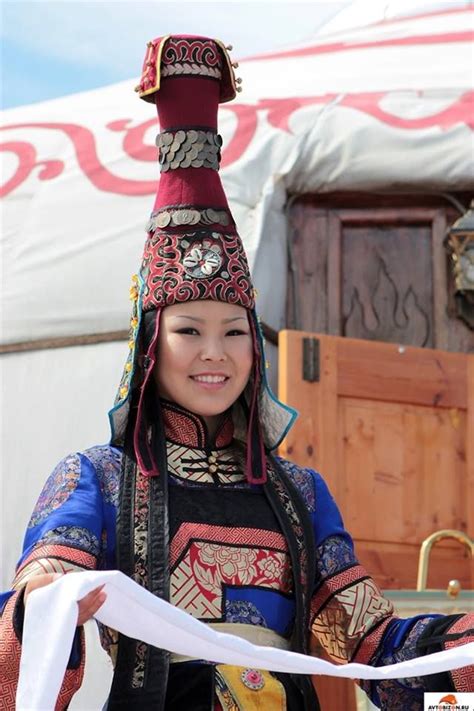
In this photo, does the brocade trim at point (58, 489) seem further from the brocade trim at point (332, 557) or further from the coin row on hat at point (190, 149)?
the coin row on hat at point (190, 149)

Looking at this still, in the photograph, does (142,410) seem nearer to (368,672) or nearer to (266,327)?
(368,672)

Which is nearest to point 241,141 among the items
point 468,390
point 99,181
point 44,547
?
point 99,181

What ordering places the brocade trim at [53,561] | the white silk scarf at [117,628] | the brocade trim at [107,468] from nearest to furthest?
the white silk scarf at [117,628] → the brocade trim at [53,561] → the brocade trim at [107,468]

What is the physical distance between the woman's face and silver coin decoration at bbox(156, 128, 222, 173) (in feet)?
0.91

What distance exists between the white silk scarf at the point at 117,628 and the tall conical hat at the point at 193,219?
1.75 feet

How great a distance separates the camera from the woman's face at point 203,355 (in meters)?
2.76

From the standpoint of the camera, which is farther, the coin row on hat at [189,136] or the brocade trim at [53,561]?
the coin row on hat at [189,136]

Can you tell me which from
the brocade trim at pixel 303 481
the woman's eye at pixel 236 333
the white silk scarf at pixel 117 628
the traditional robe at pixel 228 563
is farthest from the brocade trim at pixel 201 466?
the white silk scarf at pixel 117 628

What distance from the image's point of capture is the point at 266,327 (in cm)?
503

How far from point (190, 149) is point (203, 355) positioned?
1.33ft

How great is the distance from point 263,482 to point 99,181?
9.40 feet

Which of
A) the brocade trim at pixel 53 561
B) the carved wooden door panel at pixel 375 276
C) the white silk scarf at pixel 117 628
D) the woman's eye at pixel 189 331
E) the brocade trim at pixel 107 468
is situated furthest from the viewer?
the carved wooden door panel at pixel 375 276

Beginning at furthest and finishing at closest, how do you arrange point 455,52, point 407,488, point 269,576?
point 455,52 → point 407,488 → point 269,576

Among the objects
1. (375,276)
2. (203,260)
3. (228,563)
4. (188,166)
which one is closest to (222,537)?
(228,563)
